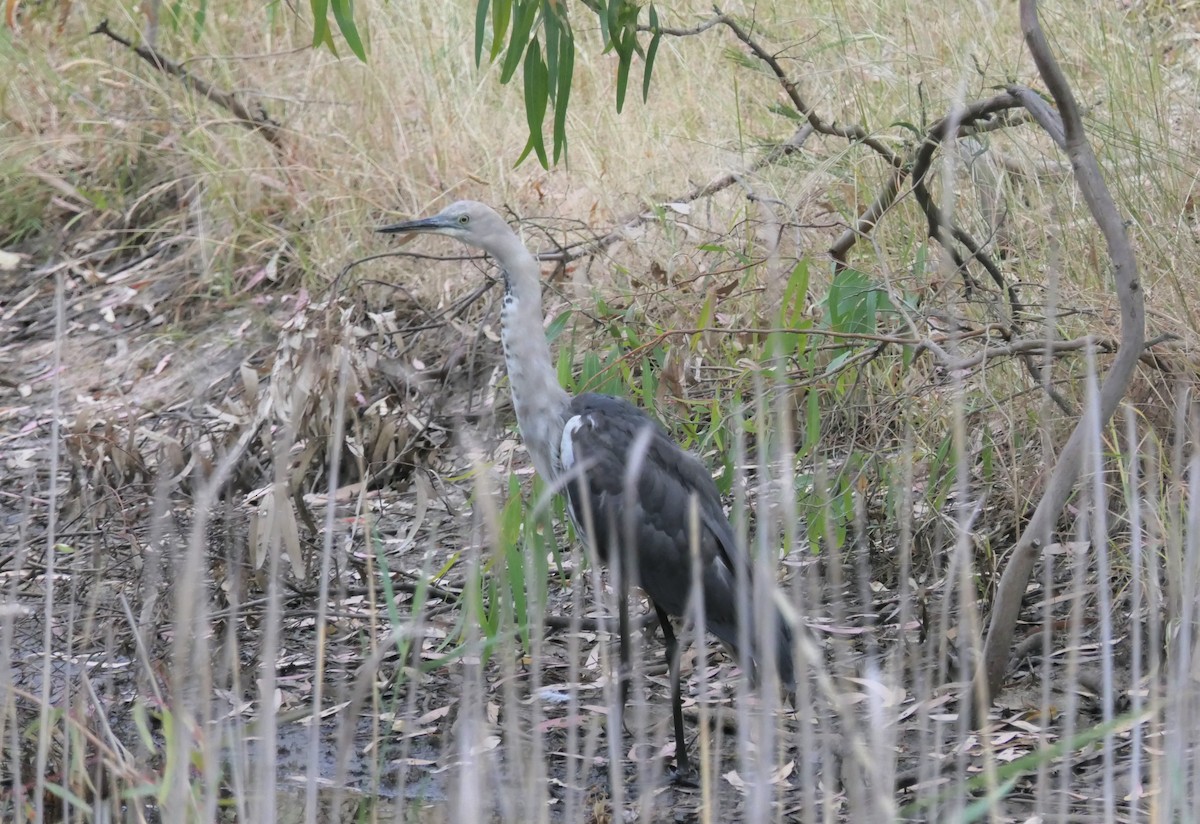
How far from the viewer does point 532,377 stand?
354 centimetres

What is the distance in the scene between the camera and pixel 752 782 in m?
2.01

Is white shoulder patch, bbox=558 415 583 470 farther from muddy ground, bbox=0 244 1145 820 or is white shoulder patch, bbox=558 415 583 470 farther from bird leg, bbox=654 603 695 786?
bird leg, bbox=654 603 695 786

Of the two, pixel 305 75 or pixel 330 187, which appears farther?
pixel 305 75

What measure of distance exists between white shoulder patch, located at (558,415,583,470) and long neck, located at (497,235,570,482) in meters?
0.09

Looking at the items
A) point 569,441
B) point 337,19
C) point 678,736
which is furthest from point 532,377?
point 337,19

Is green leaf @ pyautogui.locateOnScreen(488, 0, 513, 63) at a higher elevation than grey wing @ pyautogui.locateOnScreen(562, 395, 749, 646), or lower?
higher

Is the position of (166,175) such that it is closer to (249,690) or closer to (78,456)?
(78,456)

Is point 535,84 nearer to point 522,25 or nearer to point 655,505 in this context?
point 522,25

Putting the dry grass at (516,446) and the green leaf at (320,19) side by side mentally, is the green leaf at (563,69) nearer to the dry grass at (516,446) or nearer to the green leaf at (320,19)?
the green leaf at (320,19)

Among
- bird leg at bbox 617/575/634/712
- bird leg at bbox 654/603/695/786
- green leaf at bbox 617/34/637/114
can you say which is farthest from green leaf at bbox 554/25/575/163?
bird leg at bbox 654/603/695/786

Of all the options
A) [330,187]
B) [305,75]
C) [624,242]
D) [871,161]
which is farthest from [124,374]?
[871,161]

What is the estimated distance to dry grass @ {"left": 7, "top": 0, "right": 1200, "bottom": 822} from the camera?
2.32 meters

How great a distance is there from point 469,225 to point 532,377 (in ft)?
1.43

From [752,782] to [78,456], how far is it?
2.85 m
